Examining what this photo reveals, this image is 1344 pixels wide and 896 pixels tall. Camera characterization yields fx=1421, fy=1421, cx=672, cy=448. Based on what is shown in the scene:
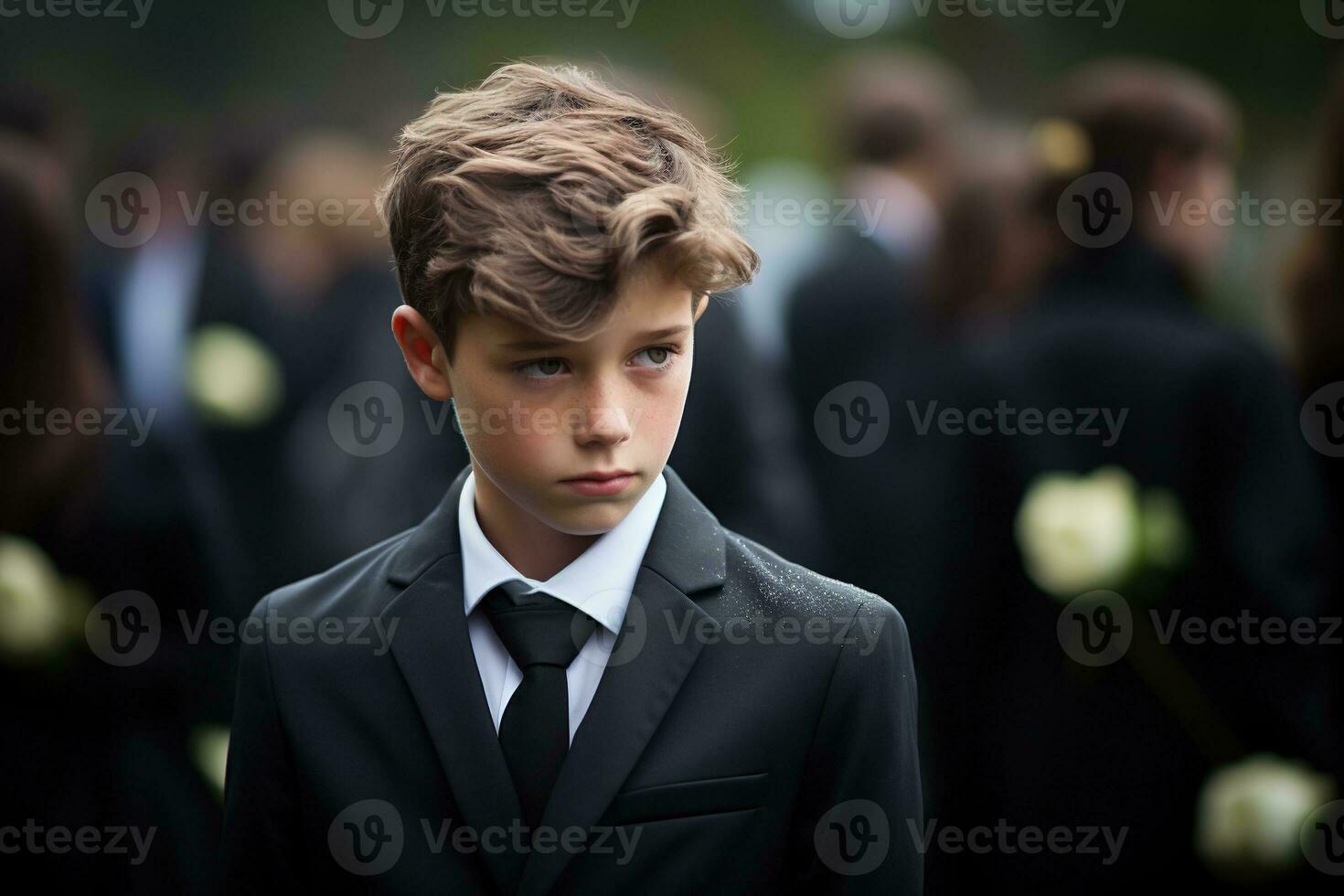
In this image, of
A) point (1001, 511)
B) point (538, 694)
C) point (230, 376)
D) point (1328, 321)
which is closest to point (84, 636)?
point (230, 376)

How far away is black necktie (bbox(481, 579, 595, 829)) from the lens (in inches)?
73.9

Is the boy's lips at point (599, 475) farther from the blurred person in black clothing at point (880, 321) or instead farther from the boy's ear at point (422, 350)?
the blurred person in black clothing at point (880, 321)

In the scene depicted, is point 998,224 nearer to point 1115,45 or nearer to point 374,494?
point 374,494

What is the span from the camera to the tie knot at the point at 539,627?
1.91 meters

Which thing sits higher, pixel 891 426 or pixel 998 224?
pixel 998 224

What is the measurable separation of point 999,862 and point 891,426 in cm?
142

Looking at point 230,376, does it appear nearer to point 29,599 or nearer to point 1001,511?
point 29,599

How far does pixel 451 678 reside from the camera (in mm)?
1934

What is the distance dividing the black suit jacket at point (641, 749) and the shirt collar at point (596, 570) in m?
0.02

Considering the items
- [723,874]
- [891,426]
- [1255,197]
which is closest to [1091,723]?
[891,426]

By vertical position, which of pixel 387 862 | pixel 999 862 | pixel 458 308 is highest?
pixel 458 308

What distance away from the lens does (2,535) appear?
3537 mm

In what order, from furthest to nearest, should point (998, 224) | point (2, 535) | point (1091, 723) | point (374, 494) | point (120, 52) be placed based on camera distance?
point (120, 52)
point (998, 224)
point (374, 494)
point (1091, 723)
point (2, 535)

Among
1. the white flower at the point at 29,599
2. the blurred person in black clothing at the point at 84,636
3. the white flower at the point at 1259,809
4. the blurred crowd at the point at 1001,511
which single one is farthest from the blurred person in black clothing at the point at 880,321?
the white flower at the point at 29,599
